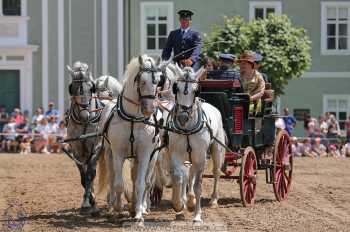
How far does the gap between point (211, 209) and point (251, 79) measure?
236 cm

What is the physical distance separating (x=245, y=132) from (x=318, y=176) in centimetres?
626

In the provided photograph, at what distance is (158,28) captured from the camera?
33.3m

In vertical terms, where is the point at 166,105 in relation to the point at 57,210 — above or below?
above

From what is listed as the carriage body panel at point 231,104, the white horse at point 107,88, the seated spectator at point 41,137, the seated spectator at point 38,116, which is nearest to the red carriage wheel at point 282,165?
the carriage body panel at point 231,104

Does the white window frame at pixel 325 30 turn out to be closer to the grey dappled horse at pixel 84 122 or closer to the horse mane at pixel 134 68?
the grey dappled horse at pixel 84 122

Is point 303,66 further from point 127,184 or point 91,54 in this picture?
point 127,184

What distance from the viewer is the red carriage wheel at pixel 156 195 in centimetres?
1331

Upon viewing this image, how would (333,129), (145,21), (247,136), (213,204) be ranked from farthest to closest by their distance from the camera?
(145,21) → (333,129) → (247,136) → (213,204)

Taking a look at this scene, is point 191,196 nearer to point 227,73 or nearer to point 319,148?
point 227,73

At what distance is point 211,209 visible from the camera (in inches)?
510

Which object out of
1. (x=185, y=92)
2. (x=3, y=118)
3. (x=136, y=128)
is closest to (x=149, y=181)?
Result: (x=136, y=128)

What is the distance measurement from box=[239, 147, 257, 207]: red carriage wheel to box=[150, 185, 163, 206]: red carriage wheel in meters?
1.17

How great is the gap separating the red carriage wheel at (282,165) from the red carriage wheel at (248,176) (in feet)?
1.94

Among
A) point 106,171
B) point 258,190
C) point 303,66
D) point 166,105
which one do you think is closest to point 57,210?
point 106,171
